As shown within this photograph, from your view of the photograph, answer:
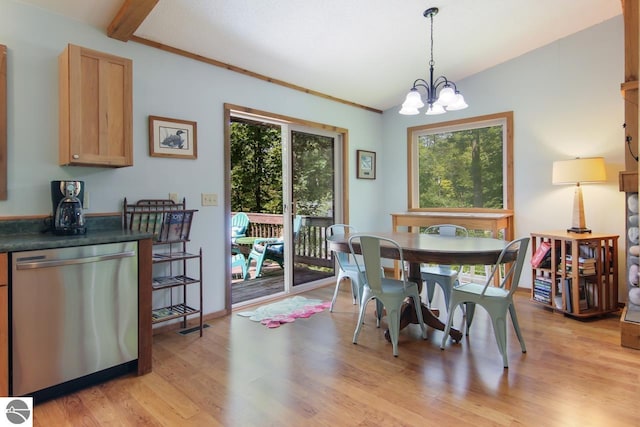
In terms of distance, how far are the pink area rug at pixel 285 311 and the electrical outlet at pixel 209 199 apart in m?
1.07

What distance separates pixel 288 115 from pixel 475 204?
2.50 metres

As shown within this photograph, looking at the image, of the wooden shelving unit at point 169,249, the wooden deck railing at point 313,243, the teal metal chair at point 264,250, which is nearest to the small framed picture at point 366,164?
the wooden deck railing at point 313,243

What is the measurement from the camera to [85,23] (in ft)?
8.39

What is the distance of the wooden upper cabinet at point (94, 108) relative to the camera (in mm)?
2234

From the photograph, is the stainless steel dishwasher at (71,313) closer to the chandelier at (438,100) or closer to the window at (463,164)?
the chandelier at (438,100)

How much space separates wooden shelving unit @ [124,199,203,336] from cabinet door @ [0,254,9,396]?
90 cm

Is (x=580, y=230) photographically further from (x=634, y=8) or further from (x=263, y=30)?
(x=263, y=30)

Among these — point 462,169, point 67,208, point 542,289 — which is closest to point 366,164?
point 462,169

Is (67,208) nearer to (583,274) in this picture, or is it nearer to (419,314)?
(419,314)

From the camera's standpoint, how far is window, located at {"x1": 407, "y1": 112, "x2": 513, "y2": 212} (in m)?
4.29

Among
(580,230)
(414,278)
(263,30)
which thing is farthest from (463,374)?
(263,30)

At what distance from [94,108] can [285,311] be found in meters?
2.27

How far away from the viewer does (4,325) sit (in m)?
1.80

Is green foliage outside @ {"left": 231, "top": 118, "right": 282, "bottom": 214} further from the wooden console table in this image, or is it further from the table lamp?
the table lamp
